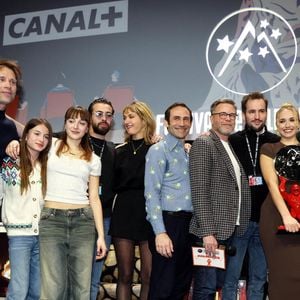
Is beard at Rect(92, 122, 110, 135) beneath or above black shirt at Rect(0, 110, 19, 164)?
above

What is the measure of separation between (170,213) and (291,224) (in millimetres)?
712

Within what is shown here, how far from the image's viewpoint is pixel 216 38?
4.64m

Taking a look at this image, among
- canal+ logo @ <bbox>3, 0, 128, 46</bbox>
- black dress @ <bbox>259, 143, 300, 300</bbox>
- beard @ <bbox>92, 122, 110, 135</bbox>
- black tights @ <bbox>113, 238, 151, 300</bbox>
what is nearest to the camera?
black dress @ <bbox>259, 143, 300, 300</bbox>

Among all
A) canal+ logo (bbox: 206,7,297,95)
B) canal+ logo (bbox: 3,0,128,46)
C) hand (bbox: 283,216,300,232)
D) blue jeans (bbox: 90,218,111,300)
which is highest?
canal+ logo (bbox: 3,0,128,46)

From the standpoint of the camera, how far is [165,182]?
120 inches

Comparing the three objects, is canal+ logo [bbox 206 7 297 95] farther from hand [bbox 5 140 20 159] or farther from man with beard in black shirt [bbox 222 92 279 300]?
hand [bbox 5 140 20 159]

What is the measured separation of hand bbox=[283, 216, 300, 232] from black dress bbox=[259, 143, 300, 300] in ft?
0.33

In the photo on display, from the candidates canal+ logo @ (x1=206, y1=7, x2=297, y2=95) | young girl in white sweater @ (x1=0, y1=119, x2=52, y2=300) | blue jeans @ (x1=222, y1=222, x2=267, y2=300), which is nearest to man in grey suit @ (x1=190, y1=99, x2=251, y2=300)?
blue jeans @ (x1=222, y1=222, x2=267, y2=300)

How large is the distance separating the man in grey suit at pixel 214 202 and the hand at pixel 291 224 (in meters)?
0.30

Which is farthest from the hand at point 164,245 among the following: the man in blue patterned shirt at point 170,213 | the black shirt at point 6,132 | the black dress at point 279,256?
the black shirt at point 6,132

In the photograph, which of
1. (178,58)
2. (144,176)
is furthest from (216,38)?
(144,176)

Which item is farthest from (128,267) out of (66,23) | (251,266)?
(66,23)

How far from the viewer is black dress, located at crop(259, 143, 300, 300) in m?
2.86

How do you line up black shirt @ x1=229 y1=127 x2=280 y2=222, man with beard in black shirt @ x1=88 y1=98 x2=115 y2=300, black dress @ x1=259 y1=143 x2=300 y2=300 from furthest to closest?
man with beard in black shirt @ x1=88 y1=98 x2=115 y2=300
black shirt @ x1=229 y1=127 x2=280 y2=222
black dress @ x1=259 y1=143 x2=300 y2=300
